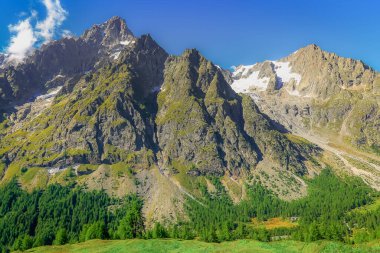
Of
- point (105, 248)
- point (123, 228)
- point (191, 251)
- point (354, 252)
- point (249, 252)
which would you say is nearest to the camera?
point (354, 252)

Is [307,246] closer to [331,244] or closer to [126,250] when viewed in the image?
[331,244]

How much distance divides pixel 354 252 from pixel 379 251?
4.91 metres

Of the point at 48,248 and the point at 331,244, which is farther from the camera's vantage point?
the point at 48,248

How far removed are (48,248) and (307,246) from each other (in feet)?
209

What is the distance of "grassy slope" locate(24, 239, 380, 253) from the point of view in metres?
74.6

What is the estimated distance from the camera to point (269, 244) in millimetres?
83000

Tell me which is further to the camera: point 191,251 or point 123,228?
point 123,228

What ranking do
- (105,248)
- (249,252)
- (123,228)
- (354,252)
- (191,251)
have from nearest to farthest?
(354,252), (249,252), (191,251), (105,248), (123,228)

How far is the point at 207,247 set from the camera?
278 feet

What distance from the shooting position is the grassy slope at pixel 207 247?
245ft

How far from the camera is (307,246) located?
3041 inches

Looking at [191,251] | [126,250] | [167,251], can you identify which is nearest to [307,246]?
[191,251]

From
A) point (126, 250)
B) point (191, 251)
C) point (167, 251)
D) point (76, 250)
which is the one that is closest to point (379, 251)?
point (191, 251)

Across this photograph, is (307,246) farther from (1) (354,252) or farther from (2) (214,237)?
(2) (214,237)
